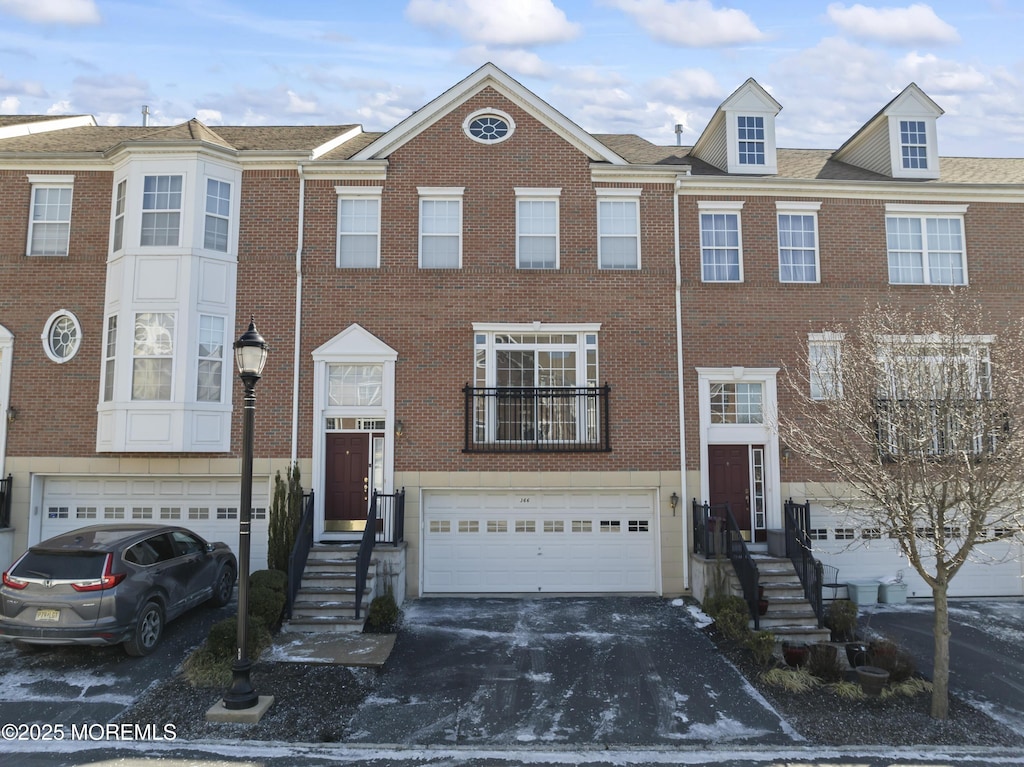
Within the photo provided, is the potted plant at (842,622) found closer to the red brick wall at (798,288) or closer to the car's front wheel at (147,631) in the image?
the red brick wall at (798,288)

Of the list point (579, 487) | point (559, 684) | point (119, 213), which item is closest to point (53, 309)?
point (119, 213)

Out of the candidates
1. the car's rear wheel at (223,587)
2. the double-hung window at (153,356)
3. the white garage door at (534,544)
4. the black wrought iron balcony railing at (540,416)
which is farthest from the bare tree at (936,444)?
the double-hung window at (153,356)

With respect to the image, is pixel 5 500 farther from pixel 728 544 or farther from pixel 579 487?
pixel 728 544

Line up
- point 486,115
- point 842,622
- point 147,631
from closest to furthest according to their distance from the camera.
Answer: point 147,631 < point 842,622 < point 486,115

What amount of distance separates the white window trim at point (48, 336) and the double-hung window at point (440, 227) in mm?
6691

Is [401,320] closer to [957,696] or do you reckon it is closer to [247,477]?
[247,477]

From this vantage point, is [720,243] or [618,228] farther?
[720,243]

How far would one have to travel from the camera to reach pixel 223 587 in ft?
39.1

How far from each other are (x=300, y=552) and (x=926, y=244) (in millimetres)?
13593

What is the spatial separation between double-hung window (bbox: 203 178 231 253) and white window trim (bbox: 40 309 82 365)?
2.97 m

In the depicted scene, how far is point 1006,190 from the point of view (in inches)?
566

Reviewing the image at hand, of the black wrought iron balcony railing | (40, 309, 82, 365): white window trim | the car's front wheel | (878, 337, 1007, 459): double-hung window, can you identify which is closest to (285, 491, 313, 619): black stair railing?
the car's front wheel

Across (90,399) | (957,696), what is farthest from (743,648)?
(90,399)

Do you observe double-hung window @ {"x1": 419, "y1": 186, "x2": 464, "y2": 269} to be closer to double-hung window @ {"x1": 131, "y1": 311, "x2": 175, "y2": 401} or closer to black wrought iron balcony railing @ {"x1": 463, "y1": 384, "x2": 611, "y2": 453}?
black wrought iron balcony railing @ {"x1": 463, "y1": 384, "x2": 611, "y2": 453}
